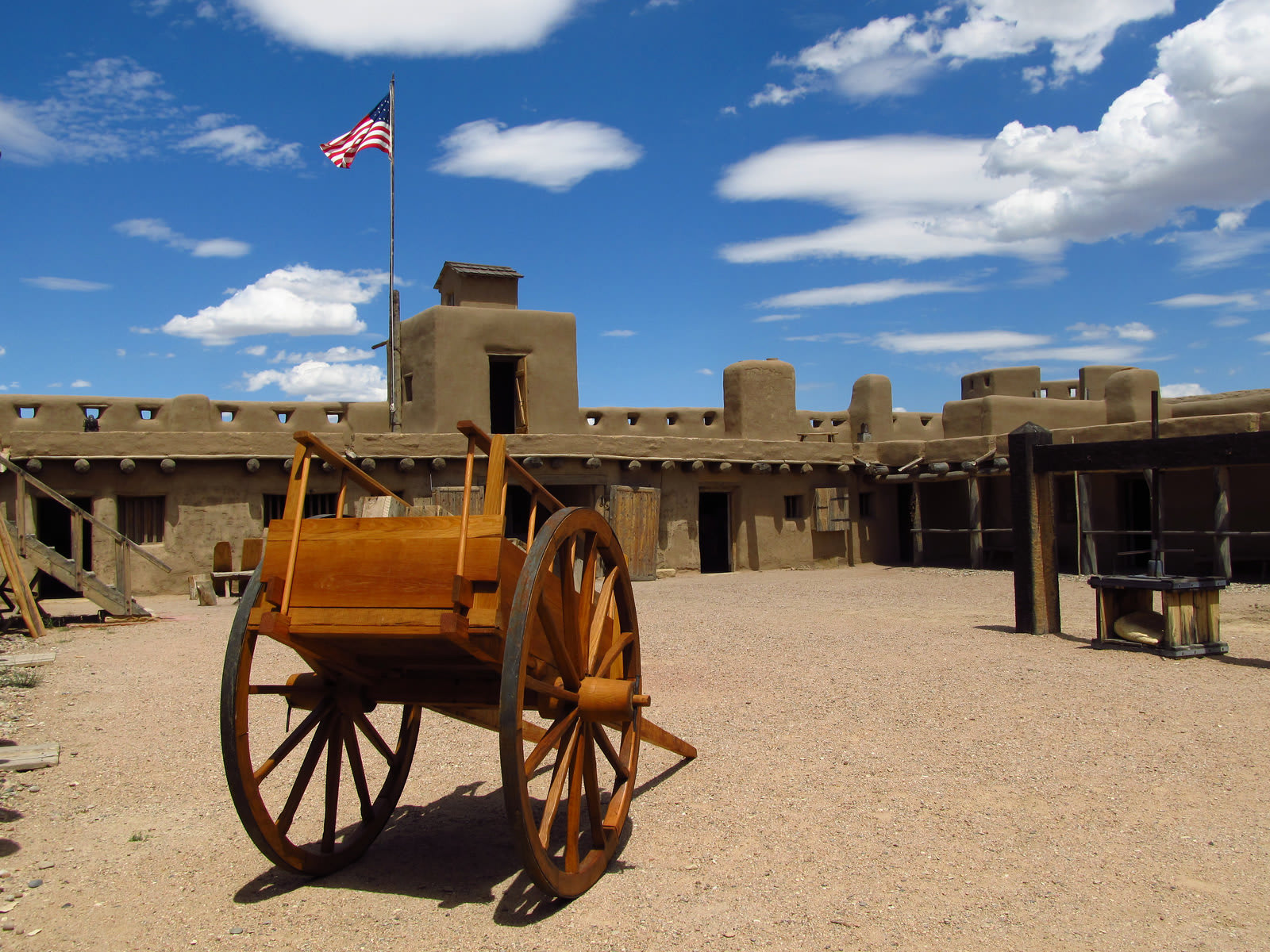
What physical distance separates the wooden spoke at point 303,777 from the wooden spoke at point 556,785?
1.08 metres

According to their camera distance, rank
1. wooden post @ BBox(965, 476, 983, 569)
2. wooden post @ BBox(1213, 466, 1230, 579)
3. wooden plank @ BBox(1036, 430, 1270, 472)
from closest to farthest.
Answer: wooden plank @ BBox(1036, 430, 1270, 472)
wooden post @ BBox(1213, 466, 1230, 579)
wooden post @ BBox(965, 476, 983, 569)

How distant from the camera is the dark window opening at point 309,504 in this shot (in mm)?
16781

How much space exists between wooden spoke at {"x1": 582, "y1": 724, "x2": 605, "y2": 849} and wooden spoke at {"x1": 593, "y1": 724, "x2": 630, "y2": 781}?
187 millimetres

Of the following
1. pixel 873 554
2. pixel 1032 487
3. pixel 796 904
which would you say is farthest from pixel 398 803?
pixel 873 554

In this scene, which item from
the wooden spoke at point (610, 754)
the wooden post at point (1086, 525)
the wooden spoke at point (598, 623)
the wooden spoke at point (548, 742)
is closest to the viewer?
the wooden spoke at point (548, 742)

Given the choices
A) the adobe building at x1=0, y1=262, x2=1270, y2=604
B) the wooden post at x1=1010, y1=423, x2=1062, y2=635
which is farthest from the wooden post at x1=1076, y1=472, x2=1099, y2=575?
the wooden post at x1=1010, y1=423, x2=1062, y2=635

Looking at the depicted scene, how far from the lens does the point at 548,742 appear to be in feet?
12.7

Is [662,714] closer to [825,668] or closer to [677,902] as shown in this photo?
[825,668]

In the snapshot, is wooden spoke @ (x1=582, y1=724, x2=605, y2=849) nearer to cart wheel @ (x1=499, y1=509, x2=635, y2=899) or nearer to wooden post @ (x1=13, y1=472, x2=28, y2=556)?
cart wheel @ (x1=499, y1=509, x2=635, y2=899)

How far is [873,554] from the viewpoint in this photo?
70.1ft

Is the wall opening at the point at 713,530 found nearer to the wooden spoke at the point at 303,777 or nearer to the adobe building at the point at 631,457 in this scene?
the adobe building at the point at 631,457

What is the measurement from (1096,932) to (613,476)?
1443 cm

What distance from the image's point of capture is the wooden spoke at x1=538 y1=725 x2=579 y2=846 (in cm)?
379

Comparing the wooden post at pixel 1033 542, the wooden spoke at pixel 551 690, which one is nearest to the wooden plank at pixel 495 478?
the wooden spoke at pixel 551 690
